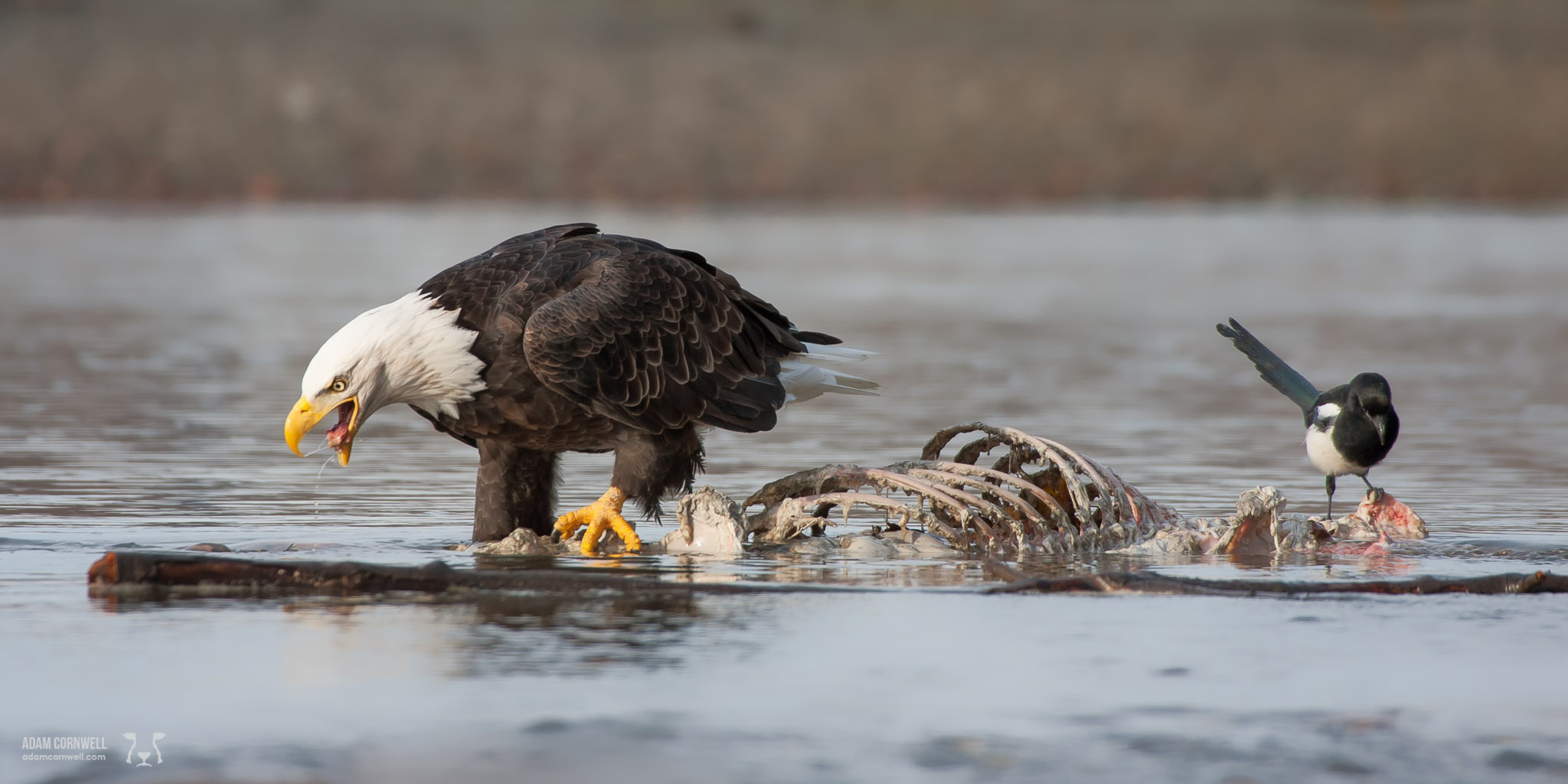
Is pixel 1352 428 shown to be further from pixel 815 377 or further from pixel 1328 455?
pixel 815 377

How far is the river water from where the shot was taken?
4688mm

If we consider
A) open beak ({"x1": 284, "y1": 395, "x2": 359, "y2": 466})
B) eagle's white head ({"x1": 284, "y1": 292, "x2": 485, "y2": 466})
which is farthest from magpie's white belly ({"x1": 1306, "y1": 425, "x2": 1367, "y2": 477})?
open beak ({"x1": 284, "y1": 395, "x2": 359, "y2": 466})

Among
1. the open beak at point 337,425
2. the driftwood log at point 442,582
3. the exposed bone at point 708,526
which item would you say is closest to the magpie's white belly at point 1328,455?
the driftwood log at point 442,582

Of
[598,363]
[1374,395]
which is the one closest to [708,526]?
[598,363]

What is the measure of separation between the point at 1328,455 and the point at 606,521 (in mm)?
2570

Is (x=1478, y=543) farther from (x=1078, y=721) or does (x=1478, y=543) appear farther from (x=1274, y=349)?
(x=1274, y=349)

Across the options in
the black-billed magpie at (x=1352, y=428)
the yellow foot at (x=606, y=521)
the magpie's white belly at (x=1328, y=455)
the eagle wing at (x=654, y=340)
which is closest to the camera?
the eagle wing at (x=654, y=340)

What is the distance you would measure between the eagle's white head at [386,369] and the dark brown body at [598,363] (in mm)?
70

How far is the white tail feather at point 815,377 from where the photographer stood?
8.15 metres

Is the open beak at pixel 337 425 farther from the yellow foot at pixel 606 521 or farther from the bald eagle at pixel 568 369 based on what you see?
the yellow foot at pixel 606 521

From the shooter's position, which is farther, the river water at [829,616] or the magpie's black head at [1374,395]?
the magpie's black head at [1374,395]

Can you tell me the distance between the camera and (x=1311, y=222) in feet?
117

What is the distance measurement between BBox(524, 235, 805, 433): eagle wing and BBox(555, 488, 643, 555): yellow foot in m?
0.27

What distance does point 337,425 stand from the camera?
7.09m
